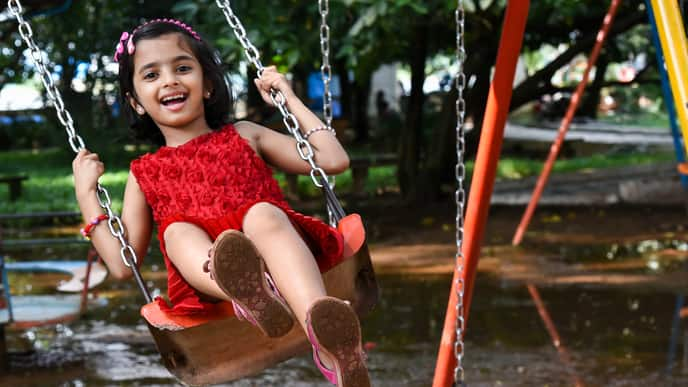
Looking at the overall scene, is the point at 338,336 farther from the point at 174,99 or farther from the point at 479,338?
the point at 479,338

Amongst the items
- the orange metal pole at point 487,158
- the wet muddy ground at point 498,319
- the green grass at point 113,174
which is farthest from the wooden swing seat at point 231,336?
the green grass at point 113,174

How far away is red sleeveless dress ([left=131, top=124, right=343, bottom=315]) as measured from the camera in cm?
313

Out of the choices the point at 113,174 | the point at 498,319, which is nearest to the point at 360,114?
the point at 113,174

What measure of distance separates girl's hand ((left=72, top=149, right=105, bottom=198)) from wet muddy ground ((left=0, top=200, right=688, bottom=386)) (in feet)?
8.98

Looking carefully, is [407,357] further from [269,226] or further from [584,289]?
[269,226]

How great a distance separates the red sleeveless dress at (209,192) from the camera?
3.13m

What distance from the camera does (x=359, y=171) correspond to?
560 inches

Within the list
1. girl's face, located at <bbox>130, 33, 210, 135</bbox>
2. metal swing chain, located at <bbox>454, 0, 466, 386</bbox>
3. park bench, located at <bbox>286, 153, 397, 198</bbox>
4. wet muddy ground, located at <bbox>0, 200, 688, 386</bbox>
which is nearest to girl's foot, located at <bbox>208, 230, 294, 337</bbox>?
girl's face, located at <bbox>130, 33, 210, 135</bbox>

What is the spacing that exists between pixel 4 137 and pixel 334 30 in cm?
1581

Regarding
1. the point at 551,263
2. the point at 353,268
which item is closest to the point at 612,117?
the point at 551,263

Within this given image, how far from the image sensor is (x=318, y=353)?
2.76m

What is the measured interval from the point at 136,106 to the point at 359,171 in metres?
10.9

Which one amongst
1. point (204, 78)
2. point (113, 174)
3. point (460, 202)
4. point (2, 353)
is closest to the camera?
point (204, 78)

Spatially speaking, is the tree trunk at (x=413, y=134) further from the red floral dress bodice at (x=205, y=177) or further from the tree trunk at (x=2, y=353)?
the red floral dress bodice at (x=205, y=177)
